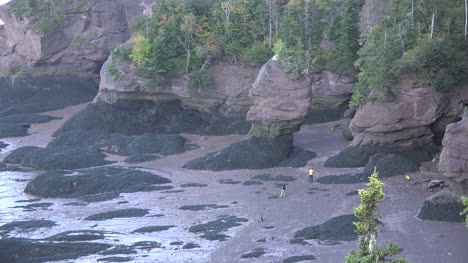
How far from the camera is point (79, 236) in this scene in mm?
34438

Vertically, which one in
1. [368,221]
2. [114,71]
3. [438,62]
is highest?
[438,62]

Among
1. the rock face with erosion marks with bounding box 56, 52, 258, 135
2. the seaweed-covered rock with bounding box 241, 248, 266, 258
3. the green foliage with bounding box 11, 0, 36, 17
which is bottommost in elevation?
the seaweed-covered rock with bounding box 241, 248, 266, 258

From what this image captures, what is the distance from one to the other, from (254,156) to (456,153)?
17.7 metres

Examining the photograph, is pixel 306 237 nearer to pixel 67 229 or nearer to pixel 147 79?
pixel 67 229

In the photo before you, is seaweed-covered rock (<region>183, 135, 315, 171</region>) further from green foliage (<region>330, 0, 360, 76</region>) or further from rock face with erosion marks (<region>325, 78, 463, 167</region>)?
green foliage (<region>330, 0, 360, 76</region>)

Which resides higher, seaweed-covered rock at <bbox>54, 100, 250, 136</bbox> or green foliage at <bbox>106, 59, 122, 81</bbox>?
green foliage at <bbox>106, 59, 122, 81</bbox>

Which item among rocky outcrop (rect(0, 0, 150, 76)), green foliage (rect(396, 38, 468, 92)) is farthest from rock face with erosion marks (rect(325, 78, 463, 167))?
rocky outcrop (rect(0, 0, 150, 76))

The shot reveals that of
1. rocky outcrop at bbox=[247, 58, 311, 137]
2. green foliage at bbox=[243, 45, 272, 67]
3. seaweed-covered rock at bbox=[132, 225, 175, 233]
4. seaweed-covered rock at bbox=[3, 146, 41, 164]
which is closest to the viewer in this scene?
seaweed-covered rock at bbox=[132, 225, 175, 233]

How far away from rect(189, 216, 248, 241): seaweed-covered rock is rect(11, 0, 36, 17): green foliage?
44.4 meters

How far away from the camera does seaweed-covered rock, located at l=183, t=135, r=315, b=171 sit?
159 feet

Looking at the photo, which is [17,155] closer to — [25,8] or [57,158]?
[57,158]

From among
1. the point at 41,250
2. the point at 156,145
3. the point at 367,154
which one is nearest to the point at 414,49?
the point at 367,154

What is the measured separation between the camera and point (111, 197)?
143 ft

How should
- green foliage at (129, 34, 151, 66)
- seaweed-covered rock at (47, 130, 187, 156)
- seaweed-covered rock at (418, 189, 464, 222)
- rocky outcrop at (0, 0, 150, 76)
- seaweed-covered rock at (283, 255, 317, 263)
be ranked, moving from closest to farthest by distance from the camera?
seaweed-covered rock at (283, 255, 317, 263)
seaweed-covered rock at (418, 189, 464, 222)
seaweed-covered rock at (47, 130, 187, 156)
green foliage at (129, 34, 151, 66)
rocky outcrop at (0, 0, 150, 76)
